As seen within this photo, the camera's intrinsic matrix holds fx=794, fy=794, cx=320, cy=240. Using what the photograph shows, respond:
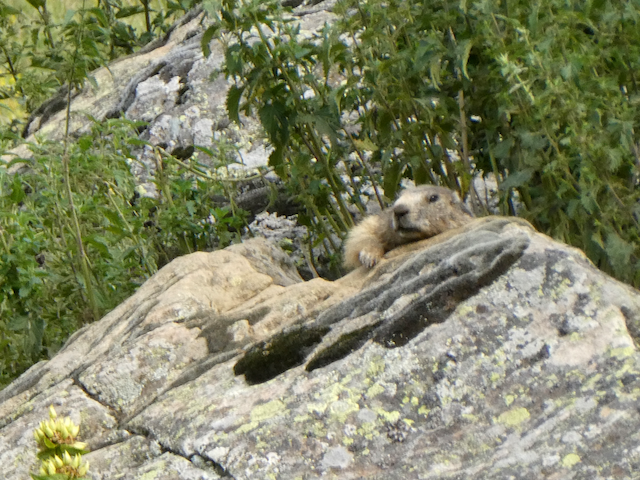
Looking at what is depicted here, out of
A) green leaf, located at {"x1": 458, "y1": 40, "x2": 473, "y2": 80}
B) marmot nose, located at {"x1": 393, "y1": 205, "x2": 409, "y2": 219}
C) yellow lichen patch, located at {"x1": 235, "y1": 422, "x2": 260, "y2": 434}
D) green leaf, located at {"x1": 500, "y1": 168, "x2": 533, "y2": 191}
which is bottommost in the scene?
marmot nose, located at {"x1": 393, "y1": 205, "x2": 409, "y2": 219}

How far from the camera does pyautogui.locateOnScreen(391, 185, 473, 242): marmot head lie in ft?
17.1

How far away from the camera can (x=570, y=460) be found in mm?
2473

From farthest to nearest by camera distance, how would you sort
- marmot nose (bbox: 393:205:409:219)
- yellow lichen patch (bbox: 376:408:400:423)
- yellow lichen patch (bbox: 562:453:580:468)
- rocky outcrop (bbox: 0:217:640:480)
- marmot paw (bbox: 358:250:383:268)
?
1. marmot nose (bbox: 393:205:409:219)
2. marmot paw (bbox: 358:250:383:268)
3. yellow lichen patch (bbox: 376:408:400:423)
4. rocky outcrop (bbox: 0:217:640:480)
5. yellow lichen patch (bbox: 562:453:580:468)

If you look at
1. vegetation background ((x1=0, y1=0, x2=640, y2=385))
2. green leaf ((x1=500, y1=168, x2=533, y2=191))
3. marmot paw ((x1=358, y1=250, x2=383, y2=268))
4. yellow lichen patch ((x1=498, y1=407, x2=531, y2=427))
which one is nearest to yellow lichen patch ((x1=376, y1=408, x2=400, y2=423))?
yellow lichen patch ((x1=498, y1=407, x2=531, y2=427))

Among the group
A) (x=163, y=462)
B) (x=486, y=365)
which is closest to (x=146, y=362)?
(x=163, y=462)

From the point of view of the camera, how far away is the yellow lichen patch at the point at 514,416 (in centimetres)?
275

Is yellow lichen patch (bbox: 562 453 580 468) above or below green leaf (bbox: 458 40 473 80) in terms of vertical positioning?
below

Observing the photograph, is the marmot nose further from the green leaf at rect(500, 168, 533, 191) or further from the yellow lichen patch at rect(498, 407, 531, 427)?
the yellow lichen patch at rect(498, 407, 531, 427)

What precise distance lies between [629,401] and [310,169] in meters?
3.60

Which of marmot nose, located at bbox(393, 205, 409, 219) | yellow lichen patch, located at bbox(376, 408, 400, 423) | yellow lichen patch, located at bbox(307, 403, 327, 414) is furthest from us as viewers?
marmot nose, located at bbox(393, 205, 409, 219)

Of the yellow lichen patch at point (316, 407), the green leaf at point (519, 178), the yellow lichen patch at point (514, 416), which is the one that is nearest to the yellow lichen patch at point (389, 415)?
the yellow lichen patch at point (316, 407)

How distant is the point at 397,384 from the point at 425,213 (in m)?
2.35

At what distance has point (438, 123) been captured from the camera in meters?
5.47

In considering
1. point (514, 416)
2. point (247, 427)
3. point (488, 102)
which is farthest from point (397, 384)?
point (488, 102)
